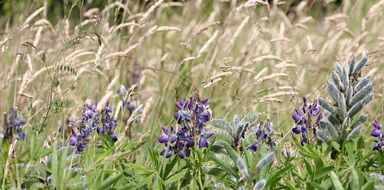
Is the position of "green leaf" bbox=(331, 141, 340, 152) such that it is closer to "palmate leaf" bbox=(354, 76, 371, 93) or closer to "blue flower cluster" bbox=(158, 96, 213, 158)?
"palmate leaf" bbox=(354, 76, 371, 93)

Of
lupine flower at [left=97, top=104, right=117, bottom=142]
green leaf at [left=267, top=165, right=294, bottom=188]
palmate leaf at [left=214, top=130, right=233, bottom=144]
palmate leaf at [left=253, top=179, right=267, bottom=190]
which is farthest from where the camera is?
lupine flower at [left=97, top=104, right=117, bottom=142]

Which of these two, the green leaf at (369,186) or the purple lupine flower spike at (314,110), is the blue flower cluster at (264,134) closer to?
the purple lupine flower spike at (314,110)

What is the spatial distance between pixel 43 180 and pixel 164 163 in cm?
35

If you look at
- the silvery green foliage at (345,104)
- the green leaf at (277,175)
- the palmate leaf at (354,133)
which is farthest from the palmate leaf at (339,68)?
the green leaf at (277,175)

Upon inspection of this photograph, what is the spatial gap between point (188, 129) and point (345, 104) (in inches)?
18.9

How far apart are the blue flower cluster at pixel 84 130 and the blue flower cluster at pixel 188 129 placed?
28 cm

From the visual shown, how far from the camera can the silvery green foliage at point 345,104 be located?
2324 mm

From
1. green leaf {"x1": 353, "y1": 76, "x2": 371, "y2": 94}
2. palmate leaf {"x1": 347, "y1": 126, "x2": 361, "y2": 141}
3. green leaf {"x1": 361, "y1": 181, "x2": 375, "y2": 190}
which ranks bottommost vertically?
green leaf {"x1": 361, "y1": 181, "x2": 375, "y2": 190}

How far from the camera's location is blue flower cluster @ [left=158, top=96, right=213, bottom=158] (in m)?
2.23

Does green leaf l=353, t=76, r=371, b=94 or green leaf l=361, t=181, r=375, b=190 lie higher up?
green leaf l=353, t=76, r=371, b=94

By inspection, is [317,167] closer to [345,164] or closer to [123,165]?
[345,164]

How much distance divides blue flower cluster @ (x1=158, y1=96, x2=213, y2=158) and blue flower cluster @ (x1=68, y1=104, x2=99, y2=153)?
28cm

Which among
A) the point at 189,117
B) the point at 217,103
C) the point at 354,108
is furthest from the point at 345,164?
the point at 217,103

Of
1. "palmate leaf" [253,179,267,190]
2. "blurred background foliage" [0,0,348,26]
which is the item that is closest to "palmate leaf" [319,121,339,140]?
"palmate leaf" [253,179,267,190]
